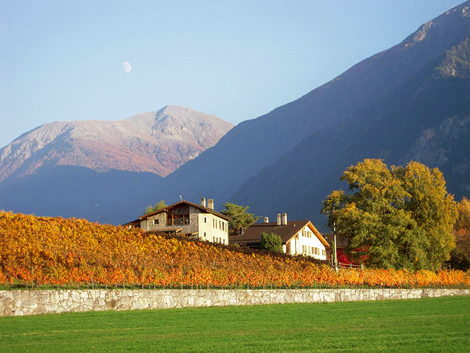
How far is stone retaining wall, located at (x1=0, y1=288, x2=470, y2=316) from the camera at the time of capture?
24.2m

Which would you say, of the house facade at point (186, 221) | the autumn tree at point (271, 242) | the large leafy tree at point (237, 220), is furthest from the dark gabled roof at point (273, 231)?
the house facade at point (186, 221)

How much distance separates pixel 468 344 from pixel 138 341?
9.04 meters

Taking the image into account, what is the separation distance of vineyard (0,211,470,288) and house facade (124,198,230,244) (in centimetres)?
2049

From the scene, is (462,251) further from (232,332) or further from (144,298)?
(232,332)

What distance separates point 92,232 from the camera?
41.3 meters

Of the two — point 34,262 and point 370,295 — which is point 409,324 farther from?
point 370,295

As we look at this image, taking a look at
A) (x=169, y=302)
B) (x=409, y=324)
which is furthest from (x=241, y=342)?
(x=169, y=302)

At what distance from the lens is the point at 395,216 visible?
5569 centimetres

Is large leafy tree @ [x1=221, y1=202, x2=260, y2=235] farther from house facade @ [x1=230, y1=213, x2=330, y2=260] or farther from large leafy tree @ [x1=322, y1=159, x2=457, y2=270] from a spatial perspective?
large leafy tree @ [x1=322, y1=159, x2=457, y2=270]

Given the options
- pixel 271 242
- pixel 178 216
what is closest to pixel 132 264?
pixel 178 216

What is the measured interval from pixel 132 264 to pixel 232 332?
52.6 ft

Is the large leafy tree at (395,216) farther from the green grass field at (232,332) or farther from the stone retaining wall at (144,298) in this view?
the green grass field at (232,332)

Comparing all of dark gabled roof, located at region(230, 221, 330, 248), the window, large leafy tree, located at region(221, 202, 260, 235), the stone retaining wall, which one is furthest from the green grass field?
large leafy tree, located at region(221, 202, 260, 235)

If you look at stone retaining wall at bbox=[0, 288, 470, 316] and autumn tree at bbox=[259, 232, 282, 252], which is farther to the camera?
autumn tree at bbox=[259, 232, 282, 252]
